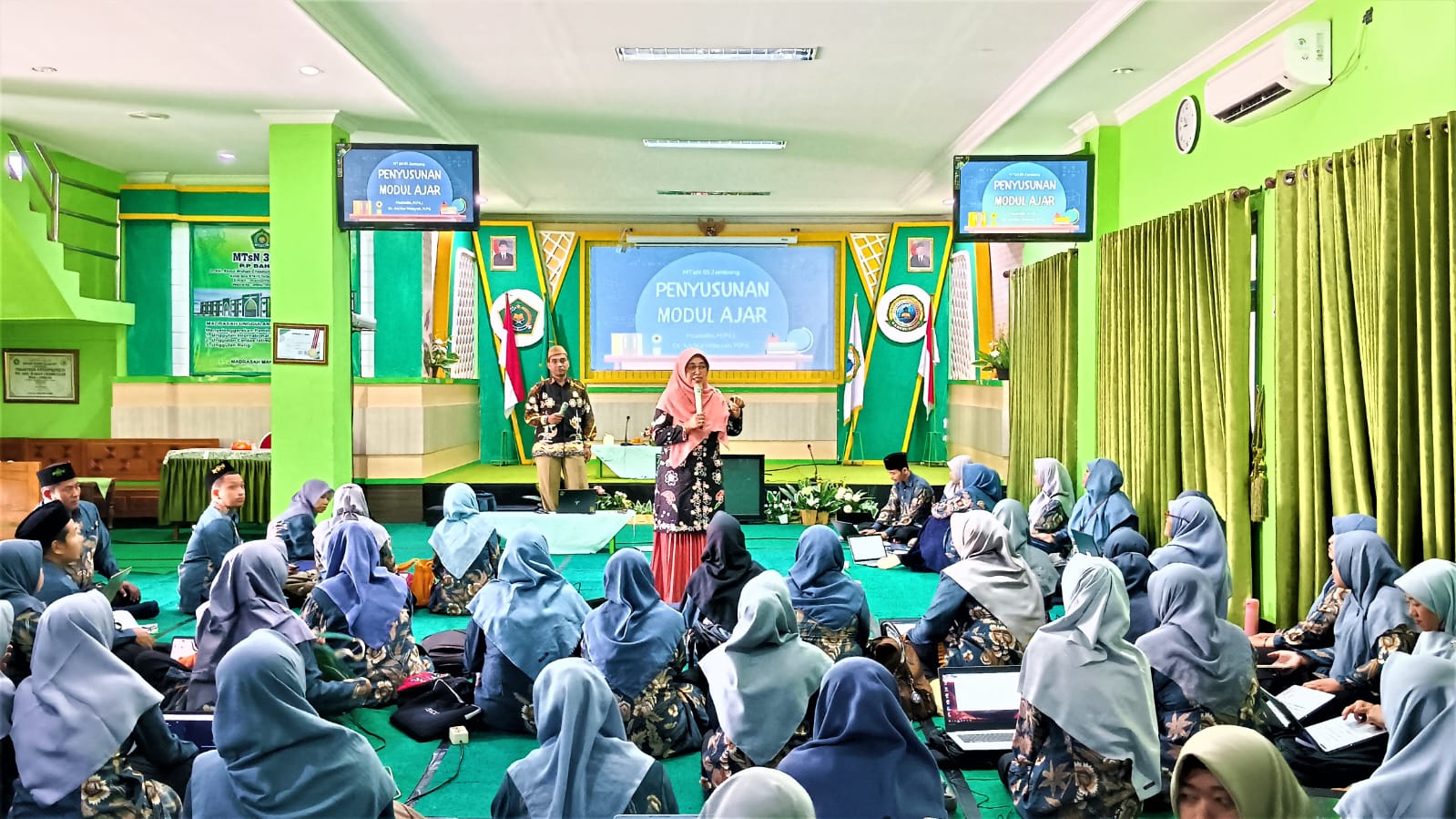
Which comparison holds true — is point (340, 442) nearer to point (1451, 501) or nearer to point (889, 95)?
point (889, 95)

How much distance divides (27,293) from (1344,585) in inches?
378

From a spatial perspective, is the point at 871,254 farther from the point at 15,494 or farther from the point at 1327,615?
the point at 15,494

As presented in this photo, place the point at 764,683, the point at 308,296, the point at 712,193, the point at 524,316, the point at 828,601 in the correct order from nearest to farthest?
the point at 764,683
the point at 828,601
the point at 308,296
the point at 712,193
the point at 524,316

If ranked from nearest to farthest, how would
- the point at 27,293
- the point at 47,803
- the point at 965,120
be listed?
the point at 47,803
the point at 965,120
the point at 27,293

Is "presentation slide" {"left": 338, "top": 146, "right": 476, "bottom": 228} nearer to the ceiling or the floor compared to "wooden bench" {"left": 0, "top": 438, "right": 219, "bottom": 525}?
nearer to the ceiling

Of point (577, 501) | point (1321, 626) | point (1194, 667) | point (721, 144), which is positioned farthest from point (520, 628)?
point (721, 144)

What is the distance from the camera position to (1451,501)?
3852 millimetres

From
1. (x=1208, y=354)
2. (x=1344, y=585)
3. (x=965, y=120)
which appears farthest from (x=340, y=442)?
(x=1344, y=585)

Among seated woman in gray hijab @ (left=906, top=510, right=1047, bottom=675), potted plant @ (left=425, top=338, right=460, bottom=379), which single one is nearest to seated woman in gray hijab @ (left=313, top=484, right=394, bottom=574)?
seated woman in gray hijab @ (left=906, top=510, right=1047, bottom=675)

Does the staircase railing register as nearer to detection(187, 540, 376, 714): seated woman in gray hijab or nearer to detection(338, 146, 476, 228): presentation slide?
detection(338, 146, 476, 228): presentation slide

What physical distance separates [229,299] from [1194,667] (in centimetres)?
929

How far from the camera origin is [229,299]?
9.77 m

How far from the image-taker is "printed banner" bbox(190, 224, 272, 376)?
9.70 m

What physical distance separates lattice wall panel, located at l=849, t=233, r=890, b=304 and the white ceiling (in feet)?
8.43
